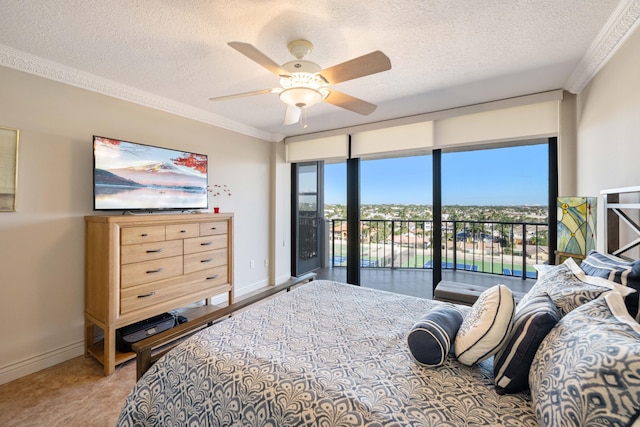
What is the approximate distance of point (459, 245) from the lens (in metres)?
3.83

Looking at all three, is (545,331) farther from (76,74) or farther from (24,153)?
(76,74)

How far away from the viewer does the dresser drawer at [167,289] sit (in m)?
2.17

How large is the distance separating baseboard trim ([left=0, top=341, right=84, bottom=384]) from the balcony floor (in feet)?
10.1

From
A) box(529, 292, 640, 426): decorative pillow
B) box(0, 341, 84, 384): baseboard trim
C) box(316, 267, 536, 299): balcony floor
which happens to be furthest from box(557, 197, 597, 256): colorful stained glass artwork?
box(0, 341, 84, 384): baseboard trim

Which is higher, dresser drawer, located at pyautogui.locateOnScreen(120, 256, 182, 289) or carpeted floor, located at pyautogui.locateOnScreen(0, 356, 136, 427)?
dresser drawer, located at pyautogui.locateOnScreen(120, 256, 182, 289)

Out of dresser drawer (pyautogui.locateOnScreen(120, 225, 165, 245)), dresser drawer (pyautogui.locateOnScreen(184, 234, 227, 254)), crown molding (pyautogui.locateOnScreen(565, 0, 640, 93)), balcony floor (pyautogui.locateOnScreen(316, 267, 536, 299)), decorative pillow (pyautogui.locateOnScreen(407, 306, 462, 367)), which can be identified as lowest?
balcony floor (pyautogui.locateOnScreen(316, 267, 536, 299))

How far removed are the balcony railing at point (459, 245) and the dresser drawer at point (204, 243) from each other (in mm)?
1846

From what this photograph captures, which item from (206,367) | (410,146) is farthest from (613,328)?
(410,146)

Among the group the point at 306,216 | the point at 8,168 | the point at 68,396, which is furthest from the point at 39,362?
the point at 306,216

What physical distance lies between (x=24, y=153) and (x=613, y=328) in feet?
11.4

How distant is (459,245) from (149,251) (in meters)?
3.83

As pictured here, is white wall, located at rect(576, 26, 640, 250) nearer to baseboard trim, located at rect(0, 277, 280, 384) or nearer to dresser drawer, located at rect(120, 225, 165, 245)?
dresser drawer, located at rect(120, 225, 165, 245)

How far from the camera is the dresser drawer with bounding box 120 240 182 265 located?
2148mm

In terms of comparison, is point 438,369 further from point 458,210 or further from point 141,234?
point 458,210
